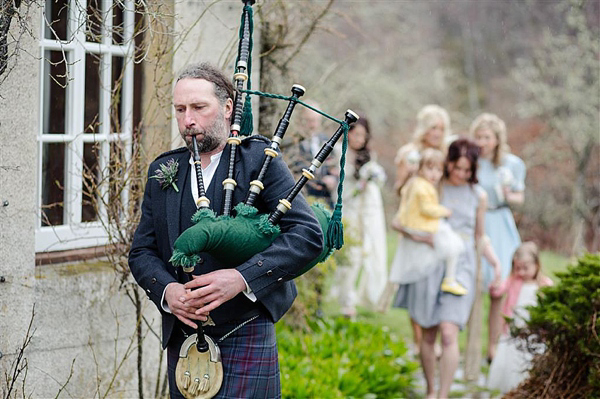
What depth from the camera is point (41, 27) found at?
4.39 metres

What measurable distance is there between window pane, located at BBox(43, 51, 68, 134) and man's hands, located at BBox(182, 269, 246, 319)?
2.02 metres

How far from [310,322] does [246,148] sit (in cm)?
423

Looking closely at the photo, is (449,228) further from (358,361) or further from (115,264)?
(115,264)

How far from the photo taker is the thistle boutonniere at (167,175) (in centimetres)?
336

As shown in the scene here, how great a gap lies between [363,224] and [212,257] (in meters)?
5.90

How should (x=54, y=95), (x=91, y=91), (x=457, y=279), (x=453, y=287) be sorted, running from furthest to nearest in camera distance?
(x=457, y=279) < (x=453, y=287) < (x=91, y=91) < (x=54, y=95)

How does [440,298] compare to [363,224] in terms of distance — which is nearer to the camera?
[440,298]

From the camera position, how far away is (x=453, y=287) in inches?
251

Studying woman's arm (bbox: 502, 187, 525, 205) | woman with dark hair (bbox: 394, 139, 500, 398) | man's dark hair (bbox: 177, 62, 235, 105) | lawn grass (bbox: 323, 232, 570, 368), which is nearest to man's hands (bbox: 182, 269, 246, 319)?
man's dark hair (bbox: 177, 62, 235, 105)

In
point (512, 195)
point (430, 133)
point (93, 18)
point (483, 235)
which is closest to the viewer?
point (93, 18)

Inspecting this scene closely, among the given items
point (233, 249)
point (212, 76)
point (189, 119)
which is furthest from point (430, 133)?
point (233, 249)

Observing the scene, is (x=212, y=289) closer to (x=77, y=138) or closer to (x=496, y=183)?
(x=77, y=138)

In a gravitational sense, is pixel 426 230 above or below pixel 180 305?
above

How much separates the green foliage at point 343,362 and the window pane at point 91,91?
205 centimetres
